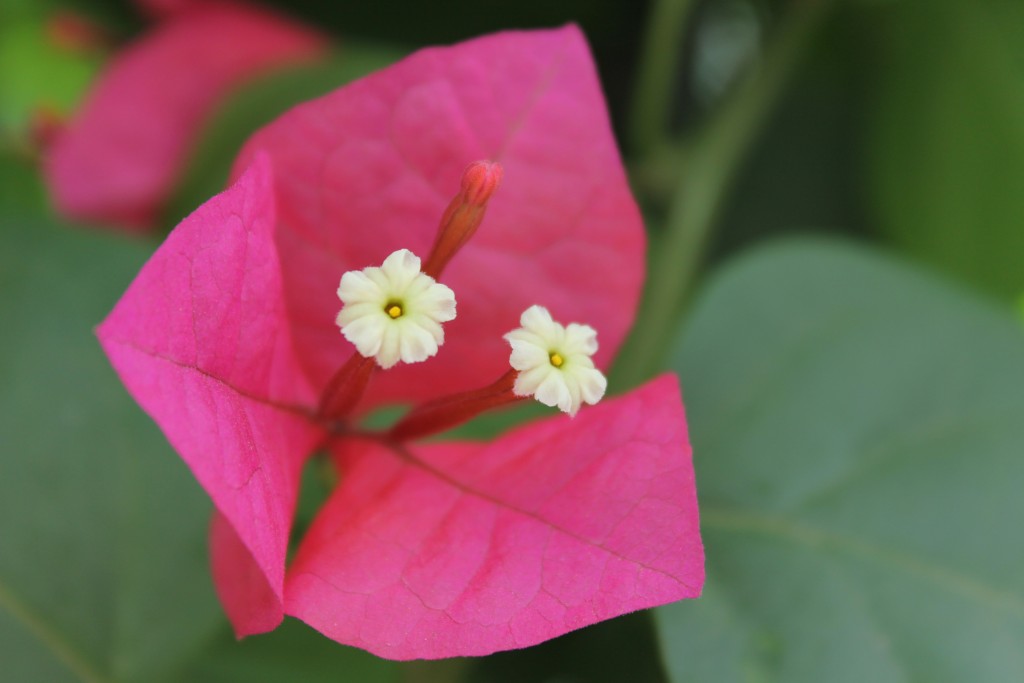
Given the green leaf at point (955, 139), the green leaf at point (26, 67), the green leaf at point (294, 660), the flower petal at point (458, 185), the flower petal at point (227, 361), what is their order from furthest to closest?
1. the green leaf at point (26, 67)
2. the green leaf at point (955, 139)
3. the green leaf at point (294, 660)
4. the flower petal at point (458, 185)
5. the flower petal at point (227, 361)

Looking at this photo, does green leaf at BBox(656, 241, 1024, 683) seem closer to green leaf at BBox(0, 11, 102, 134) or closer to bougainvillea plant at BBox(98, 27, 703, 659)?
bougainvillea plant at BBox(98, 27, 703, 659)

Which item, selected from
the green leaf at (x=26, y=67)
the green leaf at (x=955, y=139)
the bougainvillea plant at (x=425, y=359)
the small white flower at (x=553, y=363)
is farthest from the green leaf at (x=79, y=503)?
the green leaf at (x=955, y=139)

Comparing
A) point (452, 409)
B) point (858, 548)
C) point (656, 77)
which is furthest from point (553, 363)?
point (656, 77)

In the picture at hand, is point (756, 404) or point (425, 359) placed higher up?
point (425, 359)

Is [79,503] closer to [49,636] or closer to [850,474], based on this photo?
[49,636]

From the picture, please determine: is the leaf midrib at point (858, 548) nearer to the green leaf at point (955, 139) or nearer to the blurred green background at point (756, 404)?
the blurred green background at point (756, 404)

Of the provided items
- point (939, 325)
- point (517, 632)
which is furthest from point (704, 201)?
point (517, 632)

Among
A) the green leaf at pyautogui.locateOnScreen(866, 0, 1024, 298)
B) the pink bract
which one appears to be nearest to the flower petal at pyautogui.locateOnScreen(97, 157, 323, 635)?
the pink bract
